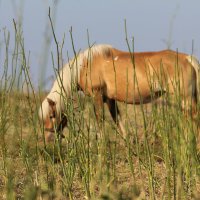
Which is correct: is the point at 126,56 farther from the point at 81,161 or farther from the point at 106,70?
the point at 81,161

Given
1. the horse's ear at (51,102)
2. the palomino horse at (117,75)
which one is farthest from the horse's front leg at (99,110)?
the horse's ear at (51,102)

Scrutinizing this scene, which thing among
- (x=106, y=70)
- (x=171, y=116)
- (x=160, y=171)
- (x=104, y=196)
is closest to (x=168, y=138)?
(x=171, y=116)

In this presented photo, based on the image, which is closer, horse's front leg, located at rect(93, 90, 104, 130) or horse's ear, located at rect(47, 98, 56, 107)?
horse's front leg, located at rect(93, 90, 104, 130)

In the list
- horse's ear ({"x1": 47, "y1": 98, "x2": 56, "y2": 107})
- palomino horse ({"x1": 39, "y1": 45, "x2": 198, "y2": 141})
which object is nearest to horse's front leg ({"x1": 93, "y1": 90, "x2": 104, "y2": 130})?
palomino horse ({"x1": 39, "y1": 45, "x2": 198, "y2": 141})

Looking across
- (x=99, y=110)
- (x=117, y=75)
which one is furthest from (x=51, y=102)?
(x=99, y=110)

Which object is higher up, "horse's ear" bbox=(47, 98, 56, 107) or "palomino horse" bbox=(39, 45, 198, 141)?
"palomino horse" bbox=(39, 45, 198, 141)

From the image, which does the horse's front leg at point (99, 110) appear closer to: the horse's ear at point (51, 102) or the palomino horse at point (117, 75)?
the palomino horse at point (117, 75)

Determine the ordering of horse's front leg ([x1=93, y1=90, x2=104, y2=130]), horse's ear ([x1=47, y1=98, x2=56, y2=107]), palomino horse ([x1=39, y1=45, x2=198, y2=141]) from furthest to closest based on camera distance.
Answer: horse's ear ([x1=47, y1=98, x2=56, y2=107])
palomino horse ([x1=39, y1=45, x2=198, y2=141])
horse's front leg ([x1=93, y1=90, x2=104, y2=130])

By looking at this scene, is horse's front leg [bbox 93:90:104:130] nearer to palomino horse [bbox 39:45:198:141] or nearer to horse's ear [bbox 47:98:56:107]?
palomino horse [bbox 39:45:198:141]

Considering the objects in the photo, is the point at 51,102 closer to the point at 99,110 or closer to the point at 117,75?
the point at 117,75

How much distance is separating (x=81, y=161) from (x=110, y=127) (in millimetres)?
335

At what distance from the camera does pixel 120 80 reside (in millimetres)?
7047

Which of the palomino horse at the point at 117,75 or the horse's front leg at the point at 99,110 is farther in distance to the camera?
the palomino horse at the point at 117,75

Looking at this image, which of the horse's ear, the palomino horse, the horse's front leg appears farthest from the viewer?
the horse's ear
